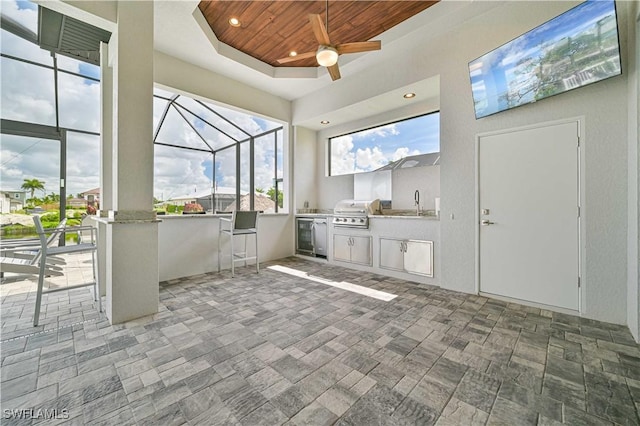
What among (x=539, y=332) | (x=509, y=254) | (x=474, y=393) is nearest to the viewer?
(x=474, y=393)

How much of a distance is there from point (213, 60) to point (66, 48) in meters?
1.91

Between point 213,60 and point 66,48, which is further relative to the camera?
point 213,60

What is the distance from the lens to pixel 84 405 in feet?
4.62

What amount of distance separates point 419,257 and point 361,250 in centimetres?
106

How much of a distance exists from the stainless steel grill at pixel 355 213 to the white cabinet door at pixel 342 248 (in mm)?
246

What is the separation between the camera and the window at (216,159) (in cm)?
502

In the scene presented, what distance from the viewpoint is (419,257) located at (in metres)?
3.79

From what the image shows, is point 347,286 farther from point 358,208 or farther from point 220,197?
point 220,197

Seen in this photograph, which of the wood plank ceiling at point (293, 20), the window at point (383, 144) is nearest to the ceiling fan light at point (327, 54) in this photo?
the wood plank ceiling at point (293, 20)

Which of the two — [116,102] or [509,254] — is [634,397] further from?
[116,102]

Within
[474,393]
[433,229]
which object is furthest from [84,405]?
[433,229]

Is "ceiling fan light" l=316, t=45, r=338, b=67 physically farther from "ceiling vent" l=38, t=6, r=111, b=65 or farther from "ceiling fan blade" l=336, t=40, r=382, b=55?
"ceiling vent" l=38, t=6, r=111, b=65

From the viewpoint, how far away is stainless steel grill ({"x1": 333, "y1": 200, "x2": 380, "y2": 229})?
14.8 feet

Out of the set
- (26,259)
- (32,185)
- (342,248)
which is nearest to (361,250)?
(342,248)
